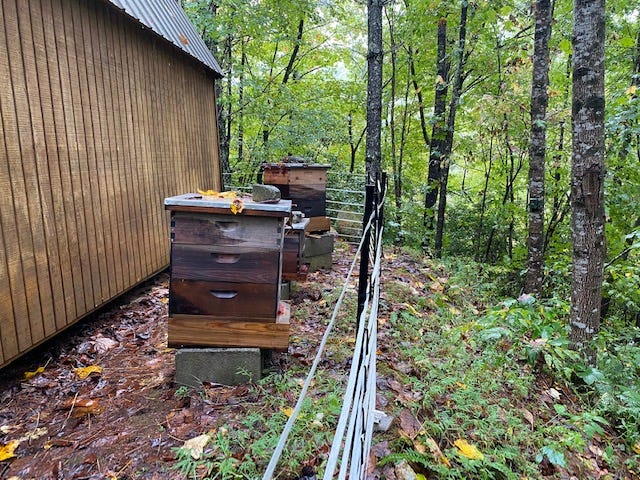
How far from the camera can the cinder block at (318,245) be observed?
6.39 meters

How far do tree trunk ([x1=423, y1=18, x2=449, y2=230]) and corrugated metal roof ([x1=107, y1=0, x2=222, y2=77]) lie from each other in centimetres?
427

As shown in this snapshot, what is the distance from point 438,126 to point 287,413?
6.66 metres

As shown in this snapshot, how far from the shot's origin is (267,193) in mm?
3158

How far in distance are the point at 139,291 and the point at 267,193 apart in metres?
3.60

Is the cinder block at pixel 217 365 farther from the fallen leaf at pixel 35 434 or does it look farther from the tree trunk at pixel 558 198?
the tree trunk at pixel 558 198

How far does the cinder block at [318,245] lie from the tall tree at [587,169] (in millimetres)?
3401

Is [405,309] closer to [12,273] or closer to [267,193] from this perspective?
[267,193]

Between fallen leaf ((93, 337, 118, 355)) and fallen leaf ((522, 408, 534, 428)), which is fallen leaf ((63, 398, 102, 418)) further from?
fallen leaf ((522, 408, 534, 428))

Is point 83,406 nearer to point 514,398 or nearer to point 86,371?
point 86,371

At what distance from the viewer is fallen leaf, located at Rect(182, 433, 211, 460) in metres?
2.40

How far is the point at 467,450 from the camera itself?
8.61 ft

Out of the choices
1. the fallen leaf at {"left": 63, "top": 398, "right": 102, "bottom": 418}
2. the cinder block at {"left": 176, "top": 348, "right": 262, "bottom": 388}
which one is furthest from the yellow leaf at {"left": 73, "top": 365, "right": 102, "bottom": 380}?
the cinder block at {"left": 176, "top": 348, "right": 262, "bottom": 388}

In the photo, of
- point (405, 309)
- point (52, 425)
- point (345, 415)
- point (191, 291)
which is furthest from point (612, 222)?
point (52, 425)

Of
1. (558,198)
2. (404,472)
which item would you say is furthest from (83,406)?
(558,198)
